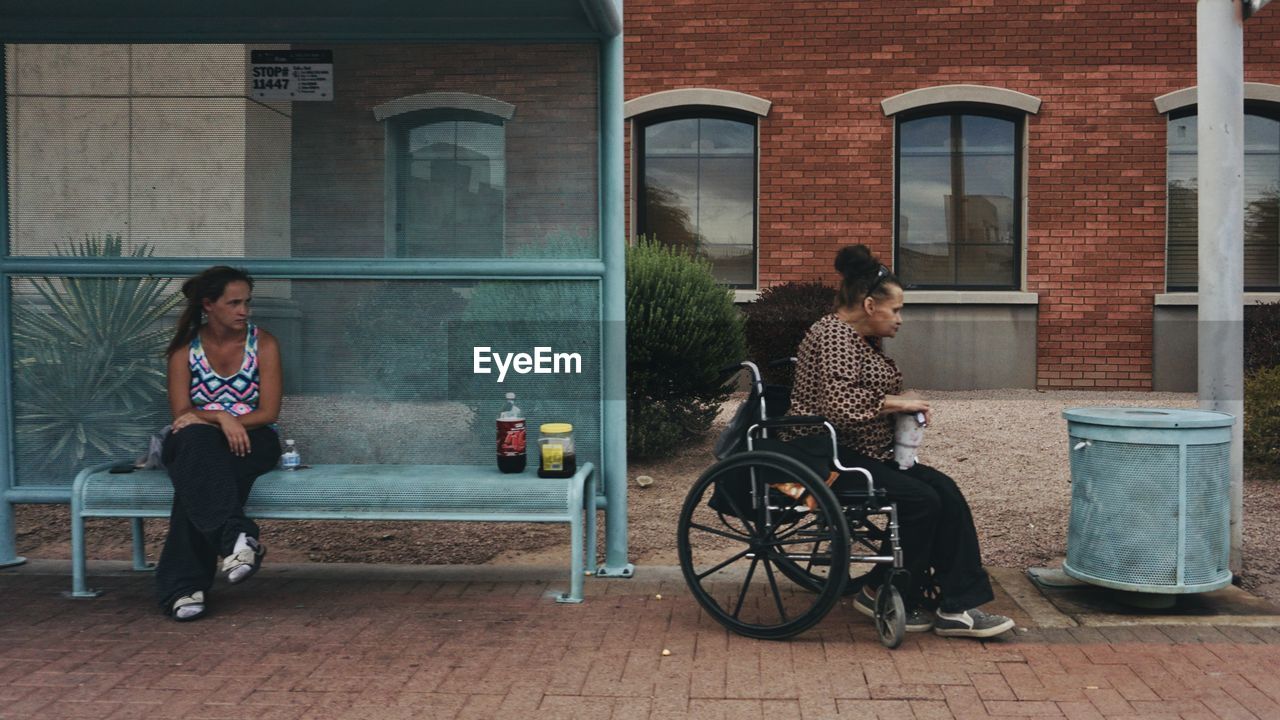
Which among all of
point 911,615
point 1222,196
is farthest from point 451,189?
point 1222,196

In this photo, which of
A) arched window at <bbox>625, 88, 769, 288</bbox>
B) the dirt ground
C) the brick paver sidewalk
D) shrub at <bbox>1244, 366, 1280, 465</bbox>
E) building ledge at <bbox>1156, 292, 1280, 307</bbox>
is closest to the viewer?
the brick paver sidewalk

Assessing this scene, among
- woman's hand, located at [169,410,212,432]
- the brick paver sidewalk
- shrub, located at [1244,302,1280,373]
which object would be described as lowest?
the brick paver sidewalk

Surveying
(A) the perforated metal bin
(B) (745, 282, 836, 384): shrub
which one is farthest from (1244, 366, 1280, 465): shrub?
(B) (745, 282, 836, 384): shrub

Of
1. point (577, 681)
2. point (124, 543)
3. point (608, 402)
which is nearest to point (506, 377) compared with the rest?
point (608, 402)

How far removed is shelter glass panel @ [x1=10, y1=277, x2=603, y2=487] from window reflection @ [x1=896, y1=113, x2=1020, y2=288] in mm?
8135

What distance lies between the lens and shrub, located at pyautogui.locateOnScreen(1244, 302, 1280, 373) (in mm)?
11438

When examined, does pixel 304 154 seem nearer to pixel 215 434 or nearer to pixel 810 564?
pixel 215 434

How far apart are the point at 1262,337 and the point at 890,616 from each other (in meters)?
8.83

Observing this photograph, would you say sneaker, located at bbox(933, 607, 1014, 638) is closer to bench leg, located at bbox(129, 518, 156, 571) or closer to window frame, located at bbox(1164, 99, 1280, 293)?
bench leg, located at bbox(129, 518, 156, 571)

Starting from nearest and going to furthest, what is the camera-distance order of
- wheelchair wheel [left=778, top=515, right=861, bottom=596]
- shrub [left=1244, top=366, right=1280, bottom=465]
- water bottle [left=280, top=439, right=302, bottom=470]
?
wheelchair wheel [left=778, top=515, right=861, bottom=596] → water bottle [left=280, top=439, right=302, bottom=470] → shrub [left=1244, top=366, right=1280, bottom=465]

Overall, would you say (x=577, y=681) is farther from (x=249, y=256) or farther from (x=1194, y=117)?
(x=1194, y=117)

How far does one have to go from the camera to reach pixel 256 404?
5641 mm

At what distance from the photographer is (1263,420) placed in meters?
7.86

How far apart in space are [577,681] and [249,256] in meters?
2.99
